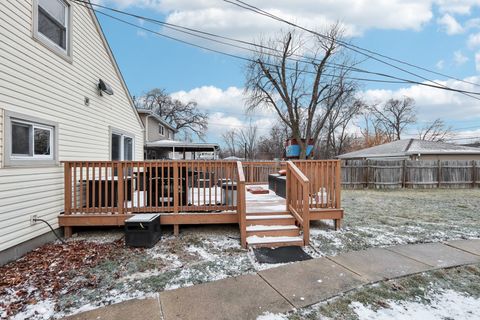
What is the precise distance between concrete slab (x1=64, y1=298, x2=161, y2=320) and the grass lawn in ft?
0.47

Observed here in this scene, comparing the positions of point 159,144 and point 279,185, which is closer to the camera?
point 279,185

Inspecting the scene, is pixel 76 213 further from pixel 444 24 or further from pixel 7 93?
pixel 444 24

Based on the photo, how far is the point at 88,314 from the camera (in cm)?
259

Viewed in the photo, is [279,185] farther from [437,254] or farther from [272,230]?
[437,254]

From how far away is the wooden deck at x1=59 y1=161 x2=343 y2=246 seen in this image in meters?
4.89

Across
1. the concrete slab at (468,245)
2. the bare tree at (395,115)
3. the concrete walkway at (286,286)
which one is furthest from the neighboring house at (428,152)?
the bare tree at (395,115)

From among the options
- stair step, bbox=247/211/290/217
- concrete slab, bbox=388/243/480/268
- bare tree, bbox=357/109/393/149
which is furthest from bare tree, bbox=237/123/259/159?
concrete slab, bbox=388/243/480/268

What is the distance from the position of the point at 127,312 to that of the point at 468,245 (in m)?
5.49

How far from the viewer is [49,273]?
3.52 metres

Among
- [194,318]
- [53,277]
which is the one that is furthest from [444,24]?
[53,277]

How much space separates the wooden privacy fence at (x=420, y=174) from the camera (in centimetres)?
1434

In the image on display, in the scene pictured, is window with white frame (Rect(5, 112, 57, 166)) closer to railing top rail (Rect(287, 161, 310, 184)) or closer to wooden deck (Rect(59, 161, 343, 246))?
wooden deck (Rect(59, 161, 343, 246))

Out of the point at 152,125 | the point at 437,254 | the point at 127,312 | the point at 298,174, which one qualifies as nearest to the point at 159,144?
the point at 152,125

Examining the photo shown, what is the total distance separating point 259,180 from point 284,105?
1611cm
